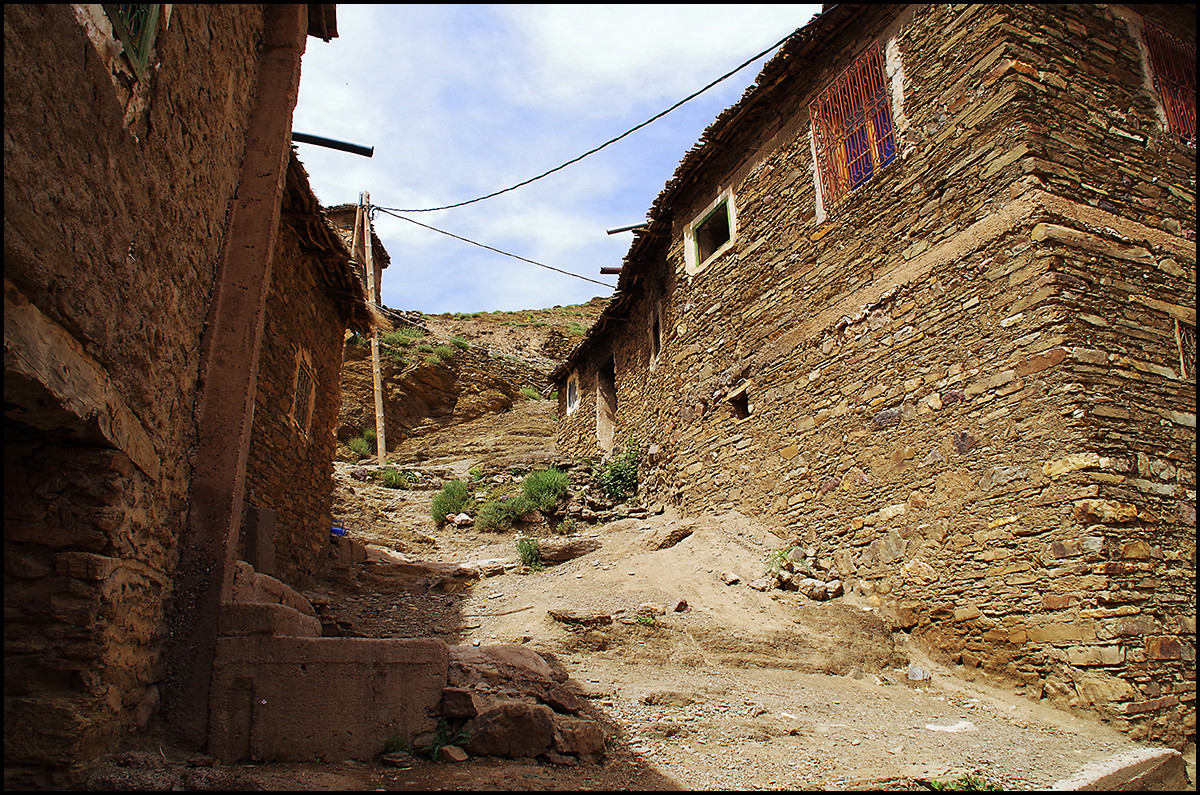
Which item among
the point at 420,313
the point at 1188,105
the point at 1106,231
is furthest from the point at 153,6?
the point at 420,313

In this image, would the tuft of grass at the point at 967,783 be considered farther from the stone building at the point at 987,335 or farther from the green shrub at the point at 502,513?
the green shrub at the point at 502,513

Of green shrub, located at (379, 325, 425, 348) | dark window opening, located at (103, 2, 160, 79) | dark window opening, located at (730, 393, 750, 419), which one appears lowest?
dark window opening, located at (103, 2, 160, 79)

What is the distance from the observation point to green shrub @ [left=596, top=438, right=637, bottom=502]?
41.8 feet

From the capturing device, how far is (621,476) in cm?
1292

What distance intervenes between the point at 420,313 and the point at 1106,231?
2988 centimetres

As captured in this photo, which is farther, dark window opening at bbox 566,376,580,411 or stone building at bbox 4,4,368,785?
dark window opening at bbox 566,376,580,411

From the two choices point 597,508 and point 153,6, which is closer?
point 153,6

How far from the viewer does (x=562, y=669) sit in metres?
5.48

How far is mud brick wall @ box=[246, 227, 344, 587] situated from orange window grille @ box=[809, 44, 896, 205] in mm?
6067

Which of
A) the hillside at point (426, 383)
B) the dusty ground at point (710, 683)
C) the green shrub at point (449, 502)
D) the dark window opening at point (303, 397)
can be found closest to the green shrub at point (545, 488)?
the green shrub at point (449, 502)

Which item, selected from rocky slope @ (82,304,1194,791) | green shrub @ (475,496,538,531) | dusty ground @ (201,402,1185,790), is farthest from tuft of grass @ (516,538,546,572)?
green shrub @ (475,496,538,531)

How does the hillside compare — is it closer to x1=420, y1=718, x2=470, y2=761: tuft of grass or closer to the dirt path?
the dirt path

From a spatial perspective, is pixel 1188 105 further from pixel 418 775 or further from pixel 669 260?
pixel 418 775

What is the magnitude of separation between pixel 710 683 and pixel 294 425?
16.1 ft
